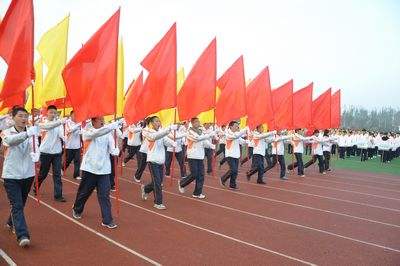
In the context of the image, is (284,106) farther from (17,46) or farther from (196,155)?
(17,46)

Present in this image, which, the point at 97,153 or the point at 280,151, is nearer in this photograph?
the point at 97,153

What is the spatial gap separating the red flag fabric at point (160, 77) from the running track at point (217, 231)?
7.03 ft

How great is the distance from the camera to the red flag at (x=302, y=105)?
16.1 metres

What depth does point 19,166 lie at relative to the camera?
637 cm

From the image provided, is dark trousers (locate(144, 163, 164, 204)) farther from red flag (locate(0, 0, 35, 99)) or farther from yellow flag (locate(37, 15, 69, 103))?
red flag (locate(0, 0, 35, 99))

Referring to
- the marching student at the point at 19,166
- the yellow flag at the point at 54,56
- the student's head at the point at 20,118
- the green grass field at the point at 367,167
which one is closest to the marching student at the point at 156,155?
the yellow flag at the point at 54,56

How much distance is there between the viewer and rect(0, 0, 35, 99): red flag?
6957mm

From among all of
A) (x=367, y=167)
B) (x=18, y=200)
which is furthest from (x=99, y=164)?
(x=367, y=167)

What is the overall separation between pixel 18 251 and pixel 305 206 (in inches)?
266

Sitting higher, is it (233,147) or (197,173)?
(233,147)

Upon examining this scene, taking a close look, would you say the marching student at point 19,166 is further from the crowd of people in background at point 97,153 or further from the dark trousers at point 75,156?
the dark trousers at point 75,156

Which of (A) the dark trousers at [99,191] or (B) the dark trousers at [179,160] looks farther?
(B) the dark trousers at [179,160]

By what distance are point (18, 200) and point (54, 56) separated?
4.86 m

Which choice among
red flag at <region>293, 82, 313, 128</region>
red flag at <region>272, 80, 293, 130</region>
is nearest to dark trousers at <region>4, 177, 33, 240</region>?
red flag at <region>272, 80, 293, 130</region>
